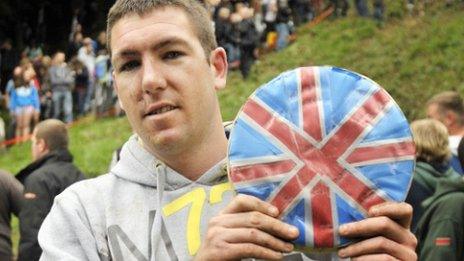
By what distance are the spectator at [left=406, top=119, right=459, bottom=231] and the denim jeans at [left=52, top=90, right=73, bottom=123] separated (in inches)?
512

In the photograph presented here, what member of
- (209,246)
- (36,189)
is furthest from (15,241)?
(209,246)

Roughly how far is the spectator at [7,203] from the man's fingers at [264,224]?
15.9 ft

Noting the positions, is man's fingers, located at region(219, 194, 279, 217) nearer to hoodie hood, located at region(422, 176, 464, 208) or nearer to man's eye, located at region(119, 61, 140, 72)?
man's eye, located at region(119, 61, 140, 72)

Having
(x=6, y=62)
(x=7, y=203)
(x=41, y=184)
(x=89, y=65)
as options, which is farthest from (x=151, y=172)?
(x=6, y=62)

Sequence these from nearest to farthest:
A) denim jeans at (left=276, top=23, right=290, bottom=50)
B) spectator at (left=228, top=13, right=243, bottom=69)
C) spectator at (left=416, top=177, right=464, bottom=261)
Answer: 1. spectator at (left=416, top=177, right=464, bottom=261)
2. spectator at (left=228, top=13, right=243, bottom=69)
3. denim jeans at (left=276, top=23, right=290, bottom=50)

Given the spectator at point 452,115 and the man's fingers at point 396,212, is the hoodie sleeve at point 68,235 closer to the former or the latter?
the man's fingers at point 396,212

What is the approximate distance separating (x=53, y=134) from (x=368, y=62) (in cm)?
1211

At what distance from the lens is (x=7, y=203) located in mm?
6387

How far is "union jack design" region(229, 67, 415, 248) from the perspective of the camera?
1.75 meters

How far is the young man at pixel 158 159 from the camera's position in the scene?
207 centimetres

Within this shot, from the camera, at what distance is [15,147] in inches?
667

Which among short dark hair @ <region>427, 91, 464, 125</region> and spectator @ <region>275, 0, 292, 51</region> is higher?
spectator @ <region>275, 0, 292, 51</region>

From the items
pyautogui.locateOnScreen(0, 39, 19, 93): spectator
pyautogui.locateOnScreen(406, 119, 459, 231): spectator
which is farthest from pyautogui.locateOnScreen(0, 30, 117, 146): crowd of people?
pyautogui.locateOnScreen(406, 119, 459, 231): spectator

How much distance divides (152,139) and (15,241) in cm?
939
